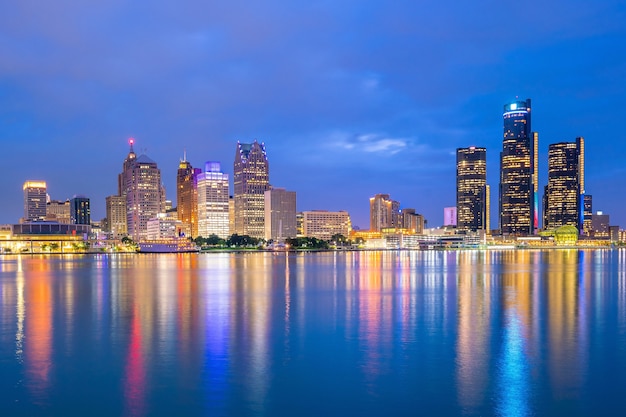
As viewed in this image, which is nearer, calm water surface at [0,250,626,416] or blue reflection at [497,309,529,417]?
blue reflection at [497,309,529,417]

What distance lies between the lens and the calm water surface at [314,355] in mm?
17828

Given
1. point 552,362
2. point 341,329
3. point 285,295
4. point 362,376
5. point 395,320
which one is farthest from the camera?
point 285,295

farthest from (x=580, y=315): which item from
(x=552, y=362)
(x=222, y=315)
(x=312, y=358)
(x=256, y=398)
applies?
(x=256, y=398)

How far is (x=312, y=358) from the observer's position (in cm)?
2392

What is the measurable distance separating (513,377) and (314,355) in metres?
8.27

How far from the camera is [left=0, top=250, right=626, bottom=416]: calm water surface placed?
17.8m

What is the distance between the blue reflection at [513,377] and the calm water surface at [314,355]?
79 millimetres

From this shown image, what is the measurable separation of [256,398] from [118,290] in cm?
3804

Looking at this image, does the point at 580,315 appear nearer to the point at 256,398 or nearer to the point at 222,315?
the point at 222,315

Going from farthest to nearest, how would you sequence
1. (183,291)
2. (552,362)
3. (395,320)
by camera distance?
1. (183,291)
2. (395,320)
3. (552,362)

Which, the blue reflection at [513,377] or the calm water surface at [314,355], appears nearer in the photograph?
the blue reflection at [513,377]

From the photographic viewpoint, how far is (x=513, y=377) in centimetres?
2025

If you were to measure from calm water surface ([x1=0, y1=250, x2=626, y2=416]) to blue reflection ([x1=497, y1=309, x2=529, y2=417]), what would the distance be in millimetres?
79

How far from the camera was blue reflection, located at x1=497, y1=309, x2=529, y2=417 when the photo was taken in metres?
17.1
